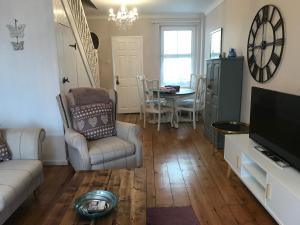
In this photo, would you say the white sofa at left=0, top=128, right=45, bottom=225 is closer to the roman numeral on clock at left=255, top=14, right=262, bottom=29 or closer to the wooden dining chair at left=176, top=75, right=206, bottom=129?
the roman numeral on clock at left=255, top=14, right=262, bottom=29

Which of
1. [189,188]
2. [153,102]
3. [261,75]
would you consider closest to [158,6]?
[153,102]

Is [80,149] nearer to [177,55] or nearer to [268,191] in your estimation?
[268,191]

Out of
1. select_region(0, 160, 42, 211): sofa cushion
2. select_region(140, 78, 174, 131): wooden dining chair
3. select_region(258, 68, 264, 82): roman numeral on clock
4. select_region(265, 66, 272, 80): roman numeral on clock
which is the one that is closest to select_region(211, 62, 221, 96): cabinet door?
select_region(258, 68, 264, 82): roman numeral on clock

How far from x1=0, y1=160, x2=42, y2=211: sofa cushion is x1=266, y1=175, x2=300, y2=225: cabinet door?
2020 millimetres

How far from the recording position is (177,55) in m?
6.53

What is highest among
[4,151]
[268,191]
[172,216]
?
[4,151]

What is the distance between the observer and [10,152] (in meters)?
2.40

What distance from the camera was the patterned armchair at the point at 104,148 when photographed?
2.55 meters

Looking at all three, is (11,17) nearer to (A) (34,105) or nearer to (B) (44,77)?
(B) (44,77)

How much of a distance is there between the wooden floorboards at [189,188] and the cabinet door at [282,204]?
12.0 inches

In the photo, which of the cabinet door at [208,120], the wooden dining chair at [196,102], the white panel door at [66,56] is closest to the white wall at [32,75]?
the white panel door at [66,56]

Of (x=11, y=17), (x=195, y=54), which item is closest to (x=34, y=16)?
(x=11, y=17)

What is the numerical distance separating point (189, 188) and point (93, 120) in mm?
1347

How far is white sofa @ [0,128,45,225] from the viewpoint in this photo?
1.88 meters
